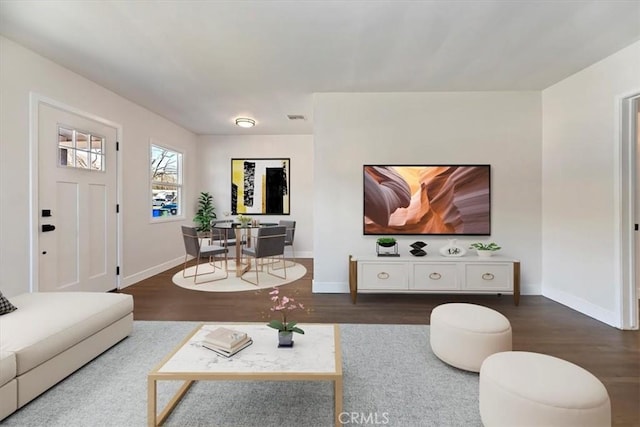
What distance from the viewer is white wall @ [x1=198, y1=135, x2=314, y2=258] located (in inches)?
254

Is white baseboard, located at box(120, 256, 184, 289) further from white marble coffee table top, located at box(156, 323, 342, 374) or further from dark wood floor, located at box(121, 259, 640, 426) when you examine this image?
white marble coffee table top, located at box(156, 323, 342, 374)

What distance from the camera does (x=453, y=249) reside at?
380 centimetres

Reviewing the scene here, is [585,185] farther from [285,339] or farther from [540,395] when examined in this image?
[285,339]

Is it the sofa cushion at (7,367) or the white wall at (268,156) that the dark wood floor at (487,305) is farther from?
the white wall at (268,156)

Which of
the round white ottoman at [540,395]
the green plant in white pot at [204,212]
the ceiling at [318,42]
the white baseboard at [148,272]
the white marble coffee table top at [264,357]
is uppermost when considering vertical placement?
the ceiling at [318,42]

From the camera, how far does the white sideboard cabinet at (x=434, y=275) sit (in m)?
3.60

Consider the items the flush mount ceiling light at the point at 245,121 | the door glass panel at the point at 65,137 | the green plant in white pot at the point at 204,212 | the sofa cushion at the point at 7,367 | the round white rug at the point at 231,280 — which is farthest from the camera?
the green plant in white pot at the point at 204,212

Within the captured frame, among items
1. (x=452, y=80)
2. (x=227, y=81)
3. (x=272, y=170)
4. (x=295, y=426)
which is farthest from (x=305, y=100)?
(x=295, y=426)

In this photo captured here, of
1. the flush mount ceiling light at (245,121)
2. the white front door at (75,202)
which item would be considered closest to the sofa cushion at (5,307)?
the white front door at (75,202)

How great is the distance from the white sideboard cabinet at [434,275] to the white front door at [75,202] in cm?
319

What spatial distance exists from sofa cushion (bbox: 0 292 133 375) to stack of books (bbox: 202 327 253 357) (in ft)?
3.14

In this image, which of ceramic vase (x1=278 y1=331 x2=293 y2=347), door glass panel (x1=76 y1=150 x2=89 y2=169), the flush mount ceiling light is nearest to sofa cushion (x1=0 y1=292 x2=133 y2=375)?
ceramic vase (x1=278 y1=331 x2=293 y2=347)

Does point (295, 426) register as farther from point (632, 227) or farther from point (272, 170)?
point (272, 170)

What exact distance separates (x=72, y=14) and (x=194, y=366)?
2773 mm
